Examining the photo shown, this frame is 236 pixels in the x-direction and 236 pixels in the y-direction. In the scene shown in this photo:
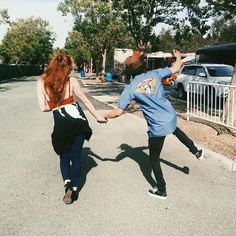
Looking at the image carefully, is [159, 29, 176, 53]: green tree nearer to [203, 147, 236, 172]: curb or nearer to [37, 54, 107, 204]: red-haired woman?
[203, 147, 236, 172]: curb

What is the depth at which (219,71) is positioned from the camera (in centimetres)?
1772

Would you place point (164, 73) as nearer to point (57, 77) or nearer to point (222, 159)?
point (57, 77)

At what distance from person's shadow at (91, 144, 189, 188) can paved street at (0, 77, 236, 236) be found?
0.01 m

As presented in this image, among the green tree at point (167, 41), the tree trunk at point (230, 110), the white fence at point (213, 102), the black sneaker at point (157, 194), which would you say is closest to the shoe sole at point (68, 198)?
the black sneaker at point (157, 194)

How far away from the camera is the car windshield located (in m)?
17.5

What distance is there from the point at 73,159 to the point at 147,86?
51.1 inches

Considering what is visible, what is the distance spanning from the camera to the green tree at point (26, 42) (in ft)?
219

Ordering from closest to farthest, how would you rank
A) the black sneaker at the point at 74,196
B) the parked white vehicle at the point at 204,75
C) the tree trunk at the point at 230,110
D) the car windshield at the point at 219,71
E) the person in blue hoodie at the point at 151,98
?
the person in blue hoodie at the point at 151,98 → the black sneaker at the point at 74,196 → the tree trunk at the point at 230,110 → the parked white vehicle at the point at 204,75 → the car windshield at the point at 219,71

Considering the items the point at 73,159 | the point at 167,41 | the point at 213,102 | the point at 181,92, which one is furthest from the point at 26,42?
the point at 73,159

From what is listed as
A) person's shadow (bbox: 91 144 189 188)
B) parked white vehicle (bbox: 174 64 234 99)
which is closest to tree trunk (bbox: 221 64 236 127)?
person's shadow (bbox: 91 144 189 188)

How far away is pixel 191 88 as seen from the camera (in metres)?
10.9

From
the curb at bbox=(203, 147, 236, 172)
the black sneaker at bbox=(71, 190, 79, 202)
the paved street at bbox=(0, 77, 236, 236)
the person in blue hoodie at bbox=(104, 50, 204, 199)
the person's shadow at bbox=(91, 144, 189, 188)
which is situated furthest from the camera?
the curb at bbox=(203, 147, 236, 172)

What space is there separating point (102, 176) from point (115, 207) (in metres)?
1.30

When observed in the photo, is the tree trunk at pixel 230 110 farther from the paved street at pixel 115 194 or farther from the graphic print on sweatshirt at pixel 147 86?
the graphic print on sweatshirt at pixel 147 86
